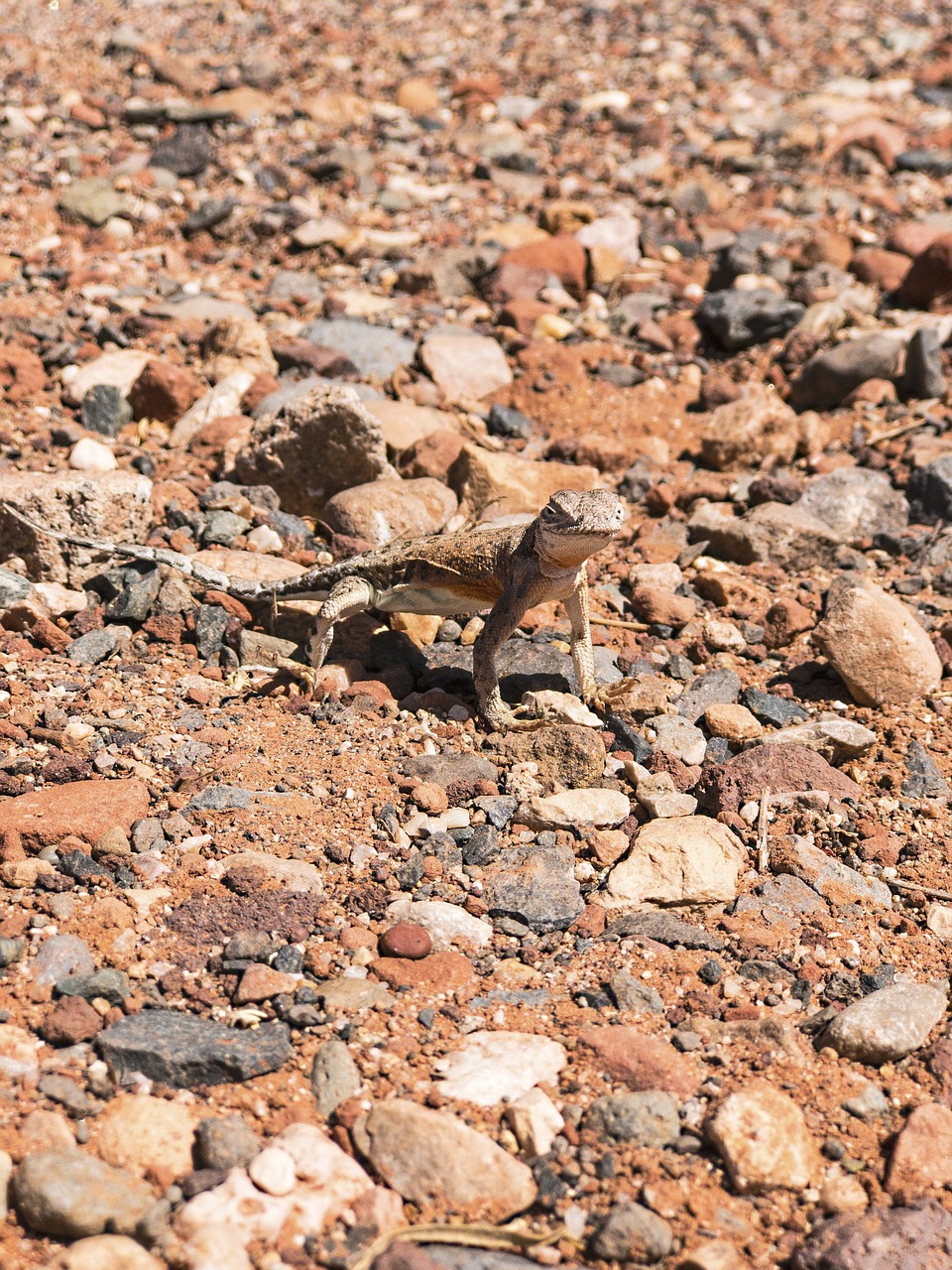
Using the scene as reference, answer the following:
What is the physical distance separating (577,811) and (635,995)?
112cm

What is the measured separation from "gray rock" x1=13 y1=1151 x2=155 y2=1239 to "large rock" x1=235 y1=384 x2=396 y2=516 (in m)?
5.04

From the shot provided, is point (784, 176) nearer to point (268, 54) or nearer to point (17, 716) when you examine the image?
point (268, 54)

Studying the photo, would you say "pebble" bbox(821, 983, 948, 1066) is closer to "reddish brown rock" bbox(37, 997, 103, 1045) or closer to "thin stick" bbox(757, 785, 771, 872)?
"thin stick" bbox(757, 785, 771, 872)

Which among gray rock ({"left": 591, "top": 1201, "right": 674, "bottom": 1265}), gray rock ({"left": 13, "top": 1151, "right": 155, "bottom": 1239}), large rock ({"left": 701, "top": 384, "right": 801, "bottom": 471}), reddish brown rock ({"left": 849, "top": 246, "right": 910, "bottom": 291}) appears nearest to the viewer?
gray rock ({"left": 13, "top": 1151, "right": 155, "bottom": 1239})

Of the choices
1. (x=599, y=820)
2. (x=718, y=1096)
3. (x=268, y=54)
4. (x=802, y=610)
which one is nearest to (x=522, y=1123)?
(x=718, y=1096)

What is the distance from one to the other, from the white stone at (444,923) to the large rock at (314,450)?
3713 mm

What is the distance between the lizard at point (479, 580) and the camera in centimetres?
559

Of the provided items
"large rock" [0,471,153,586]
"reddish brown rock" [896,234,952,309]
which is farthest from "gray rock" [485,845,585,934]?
"reddish brown rock" [896,234,952,309]

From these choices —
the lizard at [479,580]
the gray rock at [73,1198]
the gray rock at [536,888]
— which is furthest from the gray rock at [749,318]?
the gray rock at [73,1198]

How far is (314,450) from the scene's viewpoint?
7.76 metres

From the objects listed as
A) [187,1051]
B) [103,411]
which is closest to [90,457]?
[103,411]

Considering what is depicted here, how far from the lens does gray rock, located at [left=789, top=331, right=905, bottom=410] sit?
31.3 ft

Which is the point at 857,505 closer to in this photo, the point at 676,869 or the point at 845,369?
the point at 845,369

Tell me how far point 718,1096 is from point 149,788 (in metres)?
2.97
